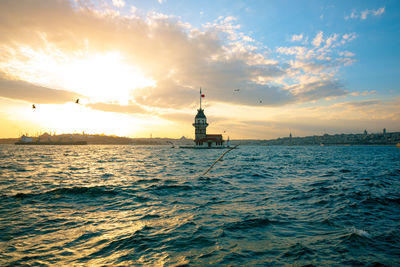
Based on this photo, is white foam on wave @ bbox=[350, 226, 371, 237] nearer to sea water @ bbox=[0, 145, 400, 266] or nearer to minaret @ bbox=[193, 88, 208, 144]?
sea water @ bbox=[0, 145, 400, 266]

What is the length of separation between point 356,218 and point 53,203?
49.6 feet

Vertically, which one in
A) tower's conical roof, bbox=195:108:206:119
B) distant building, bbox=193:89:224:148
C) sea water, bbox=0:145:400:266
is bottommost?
sea water, bbox=0:145:400:266

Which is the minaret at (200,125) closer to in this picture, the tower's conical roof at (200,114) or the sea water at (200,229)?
the tower's conical roof at (200,114)

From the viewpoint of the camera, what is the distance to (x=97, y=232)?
328 inches

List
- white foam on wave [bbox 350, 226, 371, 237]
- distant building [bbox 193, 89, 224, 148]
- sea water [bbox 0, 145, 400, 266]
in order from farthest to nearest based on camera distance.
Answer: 1. distant building [bbox 193, 89, 224, 148]
2. white foam on wave [bbox 350, 226, 371, 237]
3. sea water [bbox 0, 145, 400, 266]

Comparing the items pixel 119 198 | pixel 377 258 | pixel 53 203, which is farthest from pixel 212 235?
pixel 53 203

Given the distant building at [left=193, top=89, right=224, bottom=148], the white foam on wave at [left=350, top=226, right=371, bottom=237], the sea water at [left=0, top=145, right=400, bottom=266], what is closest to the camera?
the sea water at [left=0, top=145, right=400, bottom=266]

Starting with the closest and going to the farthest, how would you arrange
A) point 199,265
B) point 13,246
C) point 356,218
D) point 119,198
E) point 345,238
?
point 199,265, point 13,246, point 345,238, point 356,218, point 119,198

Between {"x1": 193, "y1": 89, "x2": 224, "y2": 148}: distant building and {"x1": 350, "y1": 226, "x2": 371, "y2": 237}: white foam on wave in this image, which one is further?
{"x1": 193, "y1": 89, "x2": 224, "y2": 148}: distant building

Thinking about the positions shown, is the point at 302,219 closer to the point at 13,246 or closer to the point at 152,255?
the point at 152,255

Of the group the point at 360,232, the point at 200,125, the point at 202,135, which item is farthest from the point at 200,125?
the point at 360,232

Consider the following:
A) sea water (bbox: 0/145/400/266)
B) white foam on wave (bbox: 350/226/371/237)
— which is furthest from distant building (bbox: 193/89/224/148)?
white foam on wave (bbox: 350/226/371/237)

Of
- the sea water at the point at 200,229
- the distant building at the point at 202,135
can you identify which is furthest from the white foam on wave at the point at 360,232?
the distant building at the point at 202,135

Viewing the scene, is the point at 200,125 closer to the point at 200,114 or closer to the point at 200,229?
the point at 200,114
